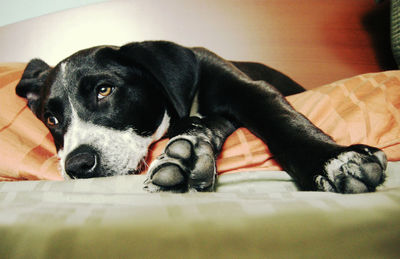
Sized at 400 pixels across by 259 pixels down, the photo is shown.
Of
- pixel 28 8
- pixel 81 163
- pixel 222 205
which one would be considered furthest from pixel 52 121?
pixel 28 8

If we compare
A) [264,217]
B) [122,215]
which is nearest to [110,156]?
[122,215]

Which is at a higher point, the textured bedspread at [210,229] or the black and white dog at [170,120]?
the textured bedspread at [210,229]

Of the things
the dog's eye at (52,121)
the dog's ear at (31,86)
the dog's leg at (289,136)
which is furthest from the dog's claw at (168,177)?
the dog's ear at (31,86)

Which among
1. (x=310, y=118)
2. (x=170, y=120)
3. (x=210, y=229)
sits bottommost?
(x=170, y=120)

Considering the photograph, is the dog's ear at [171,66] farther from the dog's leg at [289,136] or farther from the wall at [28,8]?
the wall at [28,8]

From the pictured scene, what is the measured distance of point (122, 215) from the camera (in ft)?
1.13

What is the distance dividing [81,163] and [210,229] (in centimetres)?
57

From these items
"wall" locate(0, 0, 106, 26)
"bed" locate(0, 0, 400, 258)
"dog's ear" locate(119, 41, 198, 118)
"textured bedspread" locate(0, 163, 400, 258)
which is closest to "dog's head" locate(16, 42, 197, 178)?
"dog's ear" locate(119, 41, 198, 118)

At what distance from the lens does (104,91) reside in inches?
37.8

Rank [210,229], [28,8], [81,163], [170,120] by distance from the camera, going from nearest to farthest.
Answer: [210,229] → [81,163] → [170,120] → [28,8]

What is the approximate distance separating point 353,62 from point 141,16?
1.75 m

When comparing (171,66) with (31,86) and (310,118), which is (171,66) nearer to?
(310,118)

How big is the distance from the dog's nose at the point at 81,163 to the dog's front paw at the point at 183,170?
0.23 metres

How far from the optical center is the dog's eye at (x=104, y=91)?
95cm
